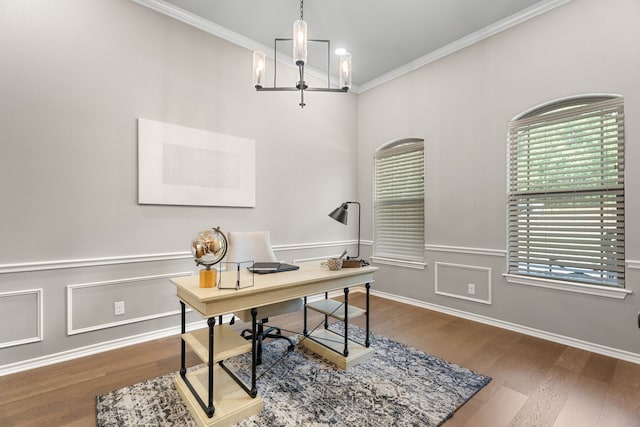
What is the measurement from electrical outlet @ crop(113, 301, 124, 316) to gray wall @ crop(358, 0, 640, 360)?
312 centimetres

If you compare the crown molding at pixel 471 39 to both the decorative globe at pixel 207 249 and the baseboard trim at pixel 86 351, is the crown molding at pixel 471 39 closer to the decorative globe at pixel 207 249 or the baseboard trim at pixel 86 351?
the decorative globe at pixel 207 249

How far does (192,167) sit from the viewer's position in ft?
10.1

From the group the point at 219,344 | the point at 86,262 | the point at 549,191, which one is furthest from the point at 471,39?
the point at 86,262

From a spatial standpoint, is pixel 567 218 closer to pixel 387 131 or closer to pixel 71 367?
pixel 387 131

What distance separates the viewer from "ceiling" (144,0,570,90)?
2.90 metres

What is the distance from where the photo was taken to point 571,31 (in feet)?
9.07

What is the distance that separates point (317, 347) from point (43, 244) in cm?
226

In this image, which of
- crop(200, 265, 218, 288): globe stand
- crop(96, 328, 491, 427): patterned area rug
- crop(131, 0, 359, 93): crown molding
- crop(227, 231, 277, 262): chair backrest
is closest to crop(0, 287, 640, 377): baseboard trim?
crop(96, 328, 491, 427): patterned area rug

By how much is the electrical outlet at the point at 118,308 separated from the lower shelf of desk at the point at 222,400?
1009mm

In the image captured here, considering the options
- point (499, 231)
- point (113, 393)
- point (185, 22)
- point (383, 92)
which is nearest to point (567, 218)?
point (499, 231)

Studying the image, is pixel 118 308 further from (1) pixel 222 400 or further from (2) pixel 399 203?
(2) pixel 399 203

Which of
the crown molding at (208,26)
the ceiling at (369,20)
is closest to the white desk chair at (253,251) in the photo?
the crown molding at (208,26)

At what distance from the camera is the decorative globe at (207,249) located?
185cm

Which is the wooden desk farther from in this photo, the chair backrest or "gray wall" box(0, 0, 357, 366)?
"gray wall" box(0, 0, 357, 366)
